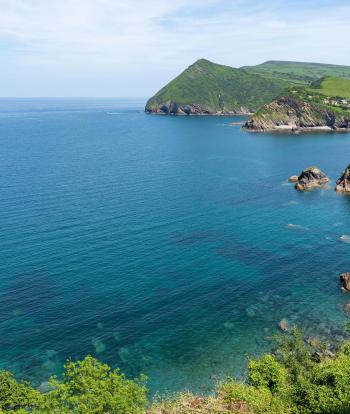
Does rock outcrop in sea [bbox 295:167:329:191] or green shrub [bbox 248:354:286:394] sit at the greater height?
rock outcrop in sea [bbox 295:167:329:191]

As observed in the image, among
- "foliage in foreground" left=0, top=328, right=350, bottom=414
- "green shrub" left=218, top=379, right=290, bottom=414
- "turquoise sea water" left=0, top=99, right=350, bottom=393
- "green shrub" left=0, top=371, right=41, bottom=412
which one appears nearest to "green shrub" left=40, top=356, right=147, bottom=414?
"foliage in foreground" left=0, top=328, right=350, bottom=414

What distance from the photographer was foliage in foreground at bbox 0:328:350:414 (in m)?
43.1

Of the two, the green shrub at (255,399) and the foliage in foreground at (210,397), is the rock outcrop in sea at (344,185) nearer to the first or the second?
the foliage in foreground at (210,397)

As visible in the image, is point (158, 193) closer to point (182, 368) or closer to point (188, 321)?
point (188, 321)

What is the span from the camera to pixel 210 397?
51.4 metres

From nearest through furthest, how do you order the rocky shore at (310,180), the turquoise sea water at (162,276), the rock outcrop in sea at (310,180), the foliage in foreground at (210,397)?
the foliage in foreground at (210,397)
the turquoise sea water at (162,276)
the rocky shore at (310,180)
the rock outcrop in sea at (310,180)

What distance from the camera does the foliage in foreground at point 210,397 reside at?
43.1 metres

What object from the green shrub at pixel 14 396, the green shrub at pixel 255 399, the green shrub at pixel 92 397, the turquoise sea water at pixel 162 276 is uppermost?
the green shrub at pixel 92 397

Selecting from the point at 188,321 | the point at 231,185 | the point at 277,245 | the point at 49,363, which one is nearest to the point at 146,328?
the point at 188,321

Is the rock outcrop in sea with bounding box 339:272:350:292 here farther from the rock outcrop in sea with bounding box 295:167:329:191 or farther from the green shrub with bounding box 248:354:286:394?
the rock outcrop in sea with bounding box 295:167:329:191

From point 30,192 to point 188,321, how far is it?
95840 mm

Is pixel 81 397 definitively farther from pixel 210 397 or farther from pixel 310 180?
pixel 310 180

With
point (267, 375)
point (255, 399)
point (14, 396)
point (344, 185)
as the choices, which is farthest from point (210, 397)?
point (344, 185)

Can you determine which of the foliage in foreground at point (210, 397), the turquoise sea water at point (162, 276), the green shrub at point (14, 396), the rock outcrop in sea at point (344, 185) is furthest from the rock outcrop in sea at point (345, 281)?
the rock outcrop in sea at point (344, 185)
